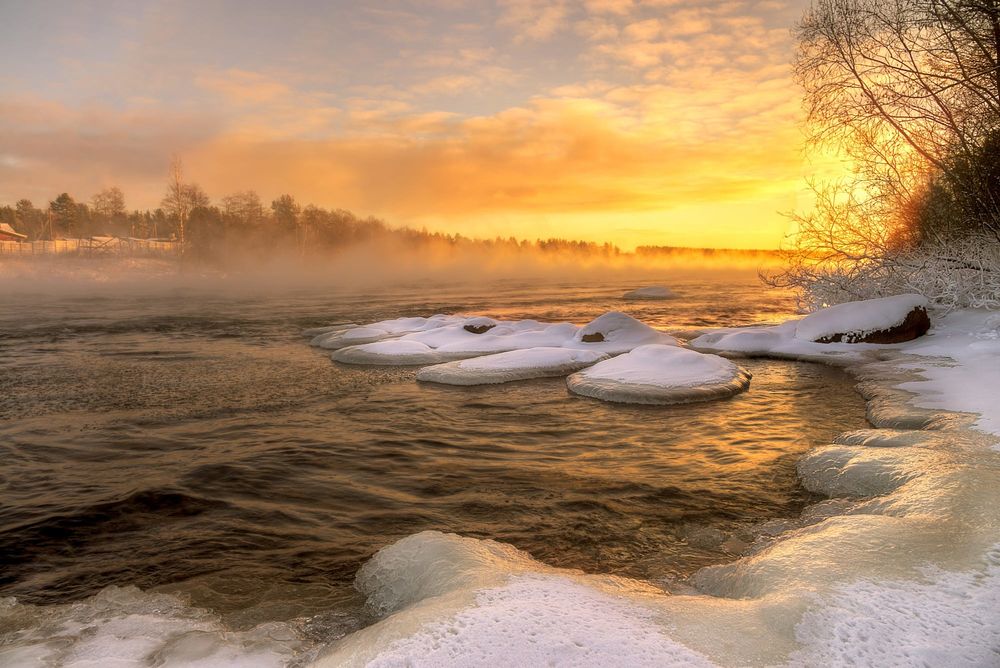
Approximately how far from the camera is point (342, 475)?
24.5ft

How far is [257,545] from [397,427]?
410cm

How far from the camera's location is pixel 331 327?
2422 centimetres

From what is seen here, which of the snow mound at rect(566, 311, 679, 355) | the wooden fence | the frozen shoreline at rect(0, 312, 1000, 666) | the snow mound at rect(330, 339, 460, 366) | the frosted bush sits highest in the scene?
the wooden fence

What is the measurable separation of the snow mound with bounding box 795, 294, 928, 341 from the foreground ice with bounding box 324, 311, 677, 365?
143 inches

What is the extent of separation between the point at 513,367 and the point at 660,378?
3429 millimetres

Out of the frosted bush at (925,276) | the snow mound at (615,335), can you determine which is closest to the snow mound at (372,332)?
the snow mound at (615,335)

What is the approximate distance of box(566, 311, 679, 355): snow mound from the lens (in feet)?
53.5

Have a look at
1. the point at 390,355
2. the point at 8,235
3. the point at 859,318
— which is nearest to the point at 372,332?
the point at 390,355

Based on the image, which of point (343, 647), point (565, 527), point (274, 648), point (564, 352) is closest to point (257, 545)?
point (274, 648)

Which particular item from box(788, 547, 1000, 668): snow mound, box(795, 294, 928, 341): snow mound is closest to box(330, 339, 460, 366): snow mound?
box(795, 294, 928, 341): snow mound

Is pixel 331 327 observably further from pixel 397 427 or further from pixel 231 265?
pixel 231 265

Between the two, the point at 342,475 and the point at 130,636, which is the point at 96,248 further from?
the point at 130,636

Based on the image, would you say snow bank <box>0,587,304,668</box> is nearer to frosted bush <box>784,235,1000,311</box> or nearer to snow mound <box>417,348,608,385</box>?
snow mound <box>417,348,608,385</box>

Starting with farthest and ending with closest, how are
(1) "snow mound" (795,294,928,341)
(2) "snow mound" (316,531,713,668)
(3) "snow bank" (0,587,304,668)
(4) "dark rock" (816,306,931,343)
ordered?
(1) "snow mound" (795,294,928,341)
(4) "dark rock" (816,306,931,343)
(3) "snow bank" (0,587,304,668)
(2) "snow mound" (316,531,713,668)
